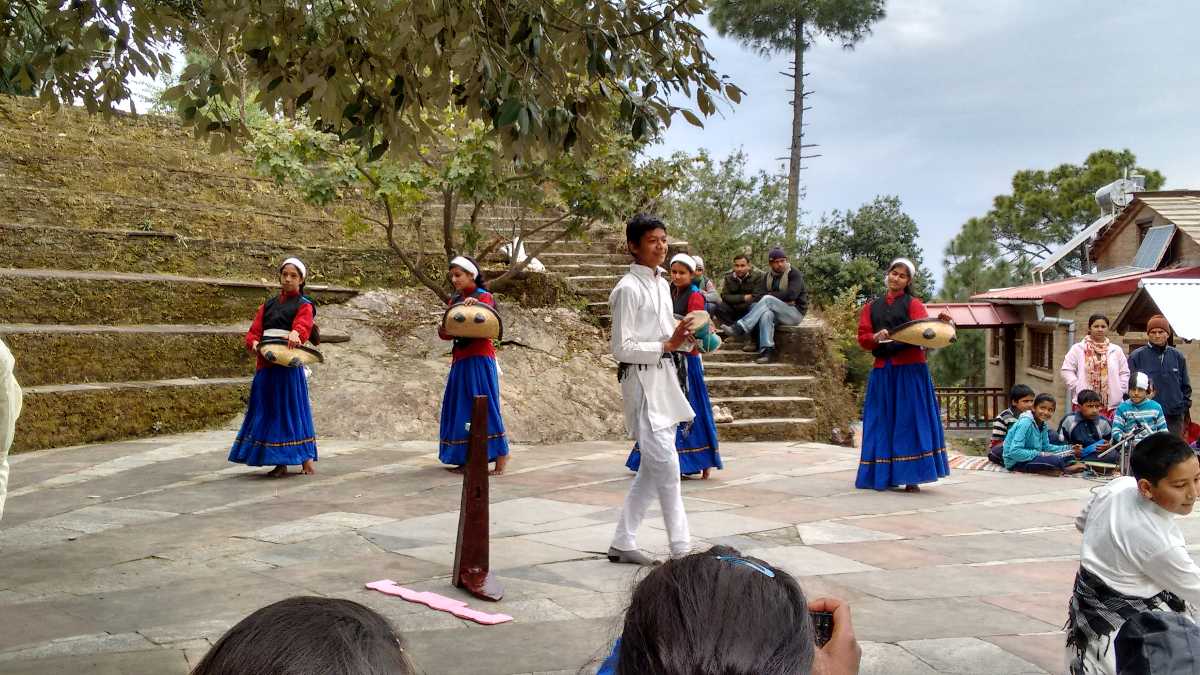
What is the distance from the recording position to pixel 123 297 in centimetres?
1244

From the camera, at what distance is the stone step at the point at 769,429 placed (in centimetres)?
1276

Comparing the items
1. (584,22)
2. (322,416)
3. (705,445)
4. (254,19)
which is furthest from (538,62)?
(322,416)

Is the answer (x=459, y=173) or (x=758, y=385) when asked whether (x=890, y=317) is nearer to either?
(x=459, y=173)

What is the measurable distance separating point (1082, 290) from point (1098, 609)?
1920 cm

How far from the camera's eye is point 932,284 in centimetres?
2930

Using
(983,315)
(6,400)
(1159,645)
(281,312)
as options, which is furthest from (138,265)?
(983,315)

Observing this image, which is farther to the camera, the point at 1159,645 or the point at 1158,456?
the point at 1158,456

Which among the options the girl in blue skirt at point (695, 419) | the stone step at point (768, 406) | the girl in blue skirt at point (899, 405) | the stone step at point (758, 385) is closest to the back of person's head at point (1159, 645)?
the girl in blue skirt at point (899, 405)

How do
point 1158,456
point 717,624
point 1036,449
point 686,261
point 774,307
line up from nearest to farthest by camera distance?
point 717,624 < point 1158,456 < point 686,261 < point 1036,449 < point 774,307

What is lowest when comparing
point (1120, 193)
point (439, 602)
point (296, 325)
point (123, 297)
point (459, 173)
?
point (439, 602)

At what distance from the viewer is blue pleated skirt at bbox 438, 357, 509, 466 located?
30.1 ft

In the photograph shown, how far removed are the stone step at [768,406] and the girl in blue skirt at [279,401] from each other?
18.6ft

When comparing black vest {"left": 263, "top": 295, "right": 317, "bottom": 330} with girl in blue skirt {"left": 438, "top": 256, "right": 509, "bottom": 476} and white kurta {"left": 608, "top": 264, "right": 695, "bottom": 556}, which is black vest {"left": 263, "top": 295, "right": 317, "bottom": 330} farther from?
white kurta {"left": 608, "top": 264, "right": 695, "bottom": 556}

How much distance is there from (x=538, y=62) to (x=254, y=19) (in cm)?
157
